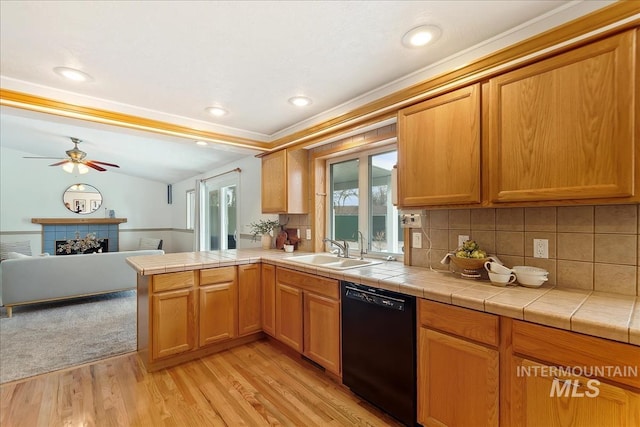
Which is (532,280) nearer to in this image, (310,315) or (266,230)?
(310,315)

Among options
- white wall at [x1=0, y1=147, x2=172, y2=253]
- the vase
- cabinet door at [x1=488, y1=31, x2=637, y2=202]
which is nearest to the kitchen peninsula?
cabinet door at [x1=488, y1=31, x2=637, y2=202]

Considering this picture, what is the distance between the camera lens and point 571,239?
159cm

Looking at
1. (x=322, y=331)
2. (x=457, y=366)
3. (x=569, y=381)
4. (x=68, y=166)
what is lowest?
(x=322, y=331)

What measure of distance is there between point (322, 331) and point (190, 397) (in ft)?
3.37

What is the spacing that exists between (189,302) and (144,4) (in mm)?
2117

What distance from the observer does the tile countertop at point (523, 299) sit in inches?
43.1

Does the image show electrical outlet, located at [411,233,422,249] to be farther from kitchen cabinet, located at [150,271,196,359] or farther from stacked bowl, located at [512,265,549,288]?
kitchen cabinet, located at [150,271,196,359]

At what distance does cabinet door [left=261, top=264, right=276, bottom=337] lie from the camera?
280 cm

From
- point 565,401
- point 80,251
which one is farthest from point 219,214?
point 565,401

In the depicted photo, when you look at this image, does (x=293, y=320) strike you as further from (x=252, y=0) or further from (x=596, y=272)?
(x=252, y=0)

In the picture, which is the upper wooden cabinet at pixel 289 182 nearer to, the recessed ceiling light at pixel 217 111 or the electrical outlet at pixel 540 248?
the recessed ceiling light at pixel 217 111

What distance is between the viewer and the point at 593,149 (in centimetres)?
131

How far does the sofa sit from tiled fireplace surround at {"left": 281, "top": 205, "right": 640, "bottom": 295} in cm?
472

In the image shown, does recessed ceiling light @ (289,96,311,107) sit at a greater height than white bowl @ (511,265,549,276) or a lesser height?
greater
